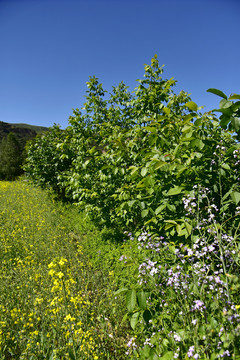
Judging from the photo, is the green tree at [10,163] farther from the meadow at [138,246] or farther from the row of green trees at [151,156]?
the row of green trees at [151,156]

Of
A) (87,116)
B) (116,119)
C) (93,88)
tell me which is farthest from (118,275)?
(93,88)

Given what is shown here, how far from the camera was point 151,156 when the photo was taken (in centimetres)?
231

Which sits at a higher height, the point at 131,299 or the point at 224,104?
the point at 224,104

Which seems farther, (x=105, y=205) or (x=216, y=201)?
(x=105, y=205)

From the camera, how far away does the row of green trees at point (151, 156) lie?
5.71 feet

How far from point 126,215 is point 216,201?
1.53m

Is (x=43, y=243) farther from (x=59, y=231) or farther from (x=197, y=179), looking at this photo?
(x=197, y=179)

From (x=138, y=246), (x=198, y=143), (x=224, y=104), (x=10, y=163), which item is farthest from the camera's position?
(x=10, y=163)

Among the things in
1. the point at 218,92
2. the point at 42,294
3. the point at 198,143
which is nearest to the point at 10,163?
the point at 42,294

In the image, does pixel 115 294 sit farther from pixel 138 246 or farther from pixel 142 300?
pixel 138 246

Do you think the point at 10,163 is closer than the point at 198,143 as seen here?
No

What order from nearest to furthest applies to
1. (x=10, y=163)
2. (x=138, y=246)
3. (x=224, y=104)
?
(x=224, y=104) < (x=138, y=246) < (x=10, y=163)

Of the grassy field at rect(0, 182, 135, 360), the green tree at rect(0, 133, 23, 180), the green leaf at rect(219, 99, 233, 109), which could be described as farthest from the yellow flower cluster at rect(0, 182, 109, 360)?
the green tree at rect(0, 133, 23, 180)

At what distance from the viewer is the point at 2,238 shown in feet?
13.6
